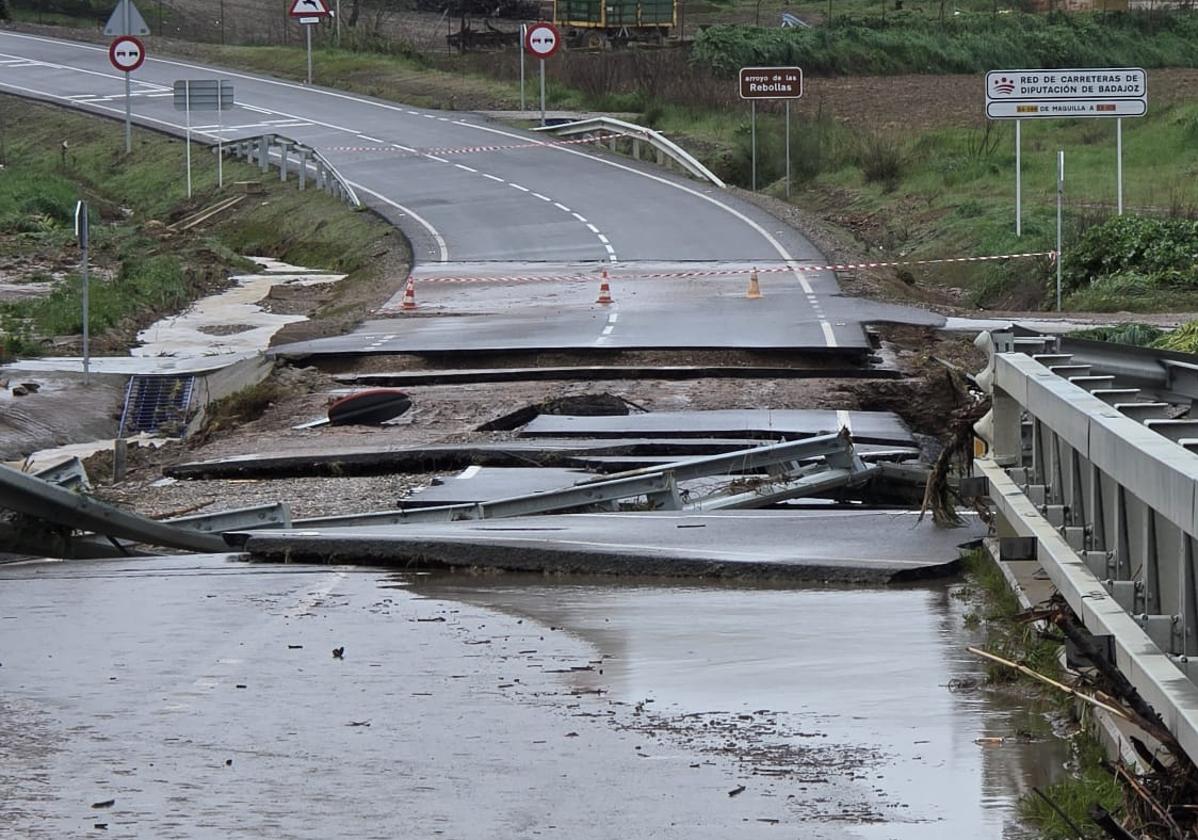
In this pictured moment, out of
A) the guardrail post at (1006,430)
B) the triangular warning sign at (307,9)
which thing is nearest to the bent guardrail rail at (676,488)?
the guardrail post at (1006,430)

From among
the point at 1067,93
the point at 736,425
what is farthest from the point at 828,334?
the point at 1067,93

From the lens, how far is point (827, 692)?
28.1ft

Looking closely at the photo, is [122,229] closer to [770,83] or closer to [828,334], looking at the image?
[770,83]

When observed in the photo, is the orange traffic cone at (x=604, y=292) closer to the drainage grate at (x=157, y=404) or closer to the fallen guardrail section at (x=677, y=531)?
the drainage grate at (x=157, y=404)

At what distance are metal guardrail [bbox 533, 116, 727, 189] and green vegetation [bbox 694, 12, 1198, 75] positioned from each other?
12963 mm

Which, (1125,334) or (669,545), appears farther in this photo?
(1125,334)

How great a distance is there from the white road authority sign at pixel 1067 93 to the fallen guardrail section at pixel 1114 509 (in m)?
26.6

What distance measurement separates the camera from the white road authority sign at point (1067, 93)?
3559 centimetres

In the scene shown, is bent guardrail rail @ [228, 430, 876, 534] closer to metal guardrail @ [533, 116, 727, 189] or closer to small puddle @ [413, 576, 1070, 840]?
small puddle @ [413, 576, 1070, 840]

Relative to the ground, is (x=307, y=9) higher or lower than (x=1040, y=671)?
higher

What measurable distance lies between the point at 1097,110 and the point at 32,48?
1908 inches

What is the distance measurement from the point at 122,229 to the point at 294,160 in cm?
614

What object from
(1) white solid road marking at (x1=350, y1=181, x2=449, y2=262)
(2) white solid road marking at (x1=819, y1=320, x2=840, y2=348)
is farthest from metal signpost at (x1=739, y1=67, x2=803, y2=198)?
(2) white solid road marking at (x1=819, y1=320, x2=840, y2=348)

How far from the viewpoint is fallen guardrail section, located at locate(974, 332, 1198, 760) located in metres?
6.08
